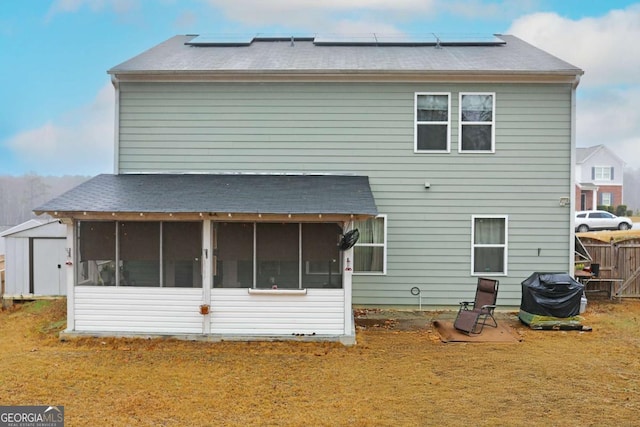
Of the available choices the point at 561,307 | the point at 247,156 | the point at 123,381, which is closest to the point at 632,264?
the point at 561,307

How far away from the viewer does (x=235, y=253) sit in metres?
8.23

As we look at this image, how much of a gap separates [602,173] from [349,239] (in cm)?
3881

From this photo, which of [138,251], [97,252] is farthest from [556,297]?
[97,252]

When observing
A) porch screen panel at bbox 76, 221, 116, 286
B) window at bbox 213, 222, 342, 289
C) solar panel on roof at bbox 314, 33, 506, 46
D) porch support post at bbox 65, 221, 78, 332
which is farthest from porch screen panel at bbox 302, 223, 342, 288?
solar panel on roof at bbox 314, 33, 506, 46

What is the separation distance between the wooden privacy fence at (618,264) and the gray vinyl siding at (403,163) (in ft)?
8.08

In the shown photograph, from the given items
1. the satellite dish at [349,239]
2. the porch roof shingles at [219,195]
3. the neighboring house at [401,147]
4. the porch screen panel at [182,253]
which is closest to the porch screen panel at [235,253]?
the porch screen panel at [182,253]

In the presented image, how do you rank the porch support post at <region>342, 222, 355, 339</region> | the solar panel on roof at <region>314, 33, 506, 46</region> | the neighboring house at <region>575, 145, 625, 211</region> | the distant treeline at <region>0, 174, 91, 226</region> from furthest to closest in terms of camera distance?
the distant treeline at <region>0, 174, 91, 226</region> < the neighboring house at <region>575, 145, 625, 211</region> < the solar panel on roof at <region>314, 33, 506, 46</region> < the porch support post at <region>342, 222, 355, 339</region>

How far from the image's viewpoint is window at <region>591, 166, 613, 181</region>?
3806cm

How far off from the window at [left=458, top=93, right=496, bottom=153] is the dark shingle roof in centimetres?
65

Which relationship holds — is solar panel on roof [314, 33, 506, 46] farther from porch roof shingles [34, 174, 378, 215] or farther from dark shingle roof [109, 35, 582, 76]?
porch roof shingles [34, 174, 378, 215]

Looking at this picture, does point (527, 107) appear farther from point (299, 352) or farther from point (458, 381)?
point (299, 352)

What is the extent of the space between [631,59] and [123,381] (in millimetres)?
40539

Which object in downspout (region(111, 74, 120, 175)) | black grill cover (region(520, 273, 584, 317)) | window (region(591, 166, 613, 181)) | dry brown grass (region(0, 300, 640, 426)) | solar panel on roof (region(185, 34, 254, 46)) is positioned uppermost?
solar panel on roof (region(185, 34, 254, 46))

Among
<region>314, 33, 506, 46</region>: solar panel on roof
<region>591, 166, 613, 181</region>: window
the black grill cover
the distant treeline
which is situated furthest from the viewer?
the distant treeline
